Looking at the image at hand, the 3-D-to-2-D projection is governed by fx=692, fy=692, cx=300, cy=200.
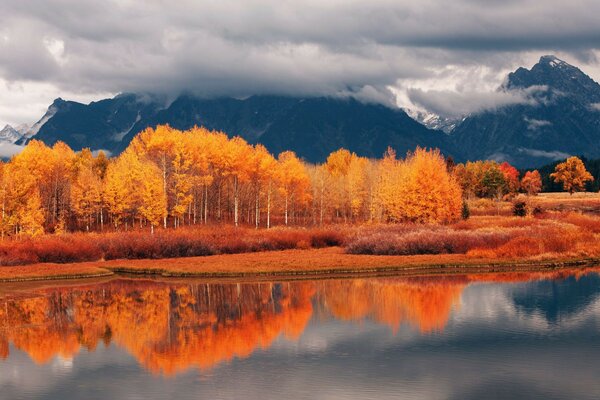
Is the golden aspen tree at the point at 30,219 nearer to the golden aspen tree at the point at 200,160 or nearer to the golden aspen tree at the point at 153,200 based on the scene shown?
the golden aspen tree at the point at 153,200

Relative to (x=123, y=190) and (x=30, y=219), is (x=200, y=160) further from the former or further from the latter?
(x=30, y=219)

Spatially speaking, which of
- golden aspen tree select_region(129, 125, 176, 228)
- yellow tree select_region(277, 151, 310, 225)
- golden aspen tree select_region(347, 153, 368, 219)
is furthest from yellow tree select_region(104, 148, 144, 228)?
golden aspen tree select_region(347, 153, 368, 219)

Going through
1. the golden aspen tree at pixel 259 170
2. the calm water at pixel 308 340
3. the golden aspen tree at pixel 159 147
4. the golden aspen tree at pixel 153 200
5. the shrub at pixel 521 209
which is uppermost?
the golden aspen tree at pixel 159 147

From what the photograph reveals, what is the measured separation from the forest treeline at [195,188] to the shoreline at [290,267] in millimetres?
27328

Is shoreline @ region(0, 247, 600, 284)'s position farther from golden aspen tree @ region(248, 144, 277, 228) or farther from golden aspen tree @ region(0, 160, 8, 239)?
golden aspen tree @ region(248, 144, 277, 228)

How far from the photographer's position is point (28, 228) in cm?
8606

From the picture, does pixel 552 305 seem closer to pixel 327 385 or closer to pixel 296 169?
pixel 327 385

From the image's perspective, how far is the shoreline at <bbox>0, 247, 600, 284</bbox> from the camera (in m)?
55.3

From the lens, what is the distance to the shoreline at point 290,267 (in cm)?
5534

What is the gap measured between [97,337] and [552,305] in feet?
84.7

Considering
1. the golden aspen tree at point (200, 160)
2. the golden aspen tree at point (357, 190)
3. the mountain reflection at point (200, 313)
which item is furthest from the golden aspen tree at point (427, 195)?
the golden aspen tree at point (357, 190)

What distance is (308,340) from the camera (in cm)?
3303

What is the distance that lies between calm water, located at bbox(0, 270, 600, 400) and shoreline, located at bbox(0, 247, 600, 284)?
4.52 meters

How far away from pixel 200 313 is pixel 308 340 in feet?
32.3
